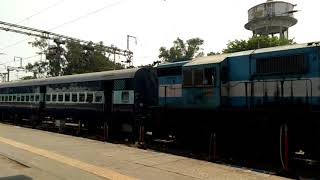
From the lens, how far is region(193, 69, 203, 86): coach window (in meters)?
14.7

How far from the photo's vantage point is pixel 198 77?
14.9 meters

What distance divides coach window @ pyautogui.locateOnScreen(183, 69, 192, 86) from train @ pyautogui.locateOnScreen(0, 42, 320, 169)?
0.04 m

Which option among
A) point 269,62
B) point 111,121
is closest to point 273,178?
point 269,62

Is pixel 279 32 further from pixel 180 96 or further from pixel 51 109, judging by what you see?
pixel 180 96

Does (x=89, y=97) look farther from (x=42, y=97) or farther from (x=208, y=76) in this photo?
(x=208, y=76)

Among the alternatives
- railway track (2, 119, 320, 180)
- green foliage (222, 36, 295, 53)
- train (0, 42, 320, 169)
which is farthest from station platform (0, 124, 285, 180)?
green foliage (222, 36, 295, 53)

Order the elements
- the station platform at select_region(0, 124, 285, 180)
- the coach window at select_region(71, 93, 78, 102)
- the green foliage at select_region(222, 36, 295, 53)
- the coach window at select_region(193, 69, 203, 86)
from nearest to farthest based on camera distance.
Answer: the station platform at select_region(0, 124, 285, 180) < the coach window at select_region(193, 69, 203, 86) < the coach window at select_region(71, 93, 78, 102) < the green foliage at select_region(222, 36, 295, 53)

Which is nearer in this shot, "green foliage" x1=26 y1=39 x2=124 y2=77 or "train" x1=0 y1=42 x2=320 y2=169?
"train" x1=0 y1=42 x2=320 y2=169

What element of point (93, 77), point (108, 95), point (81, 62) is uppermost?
point (81, 62)

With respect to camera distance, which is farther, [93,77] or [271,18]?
[271,18]

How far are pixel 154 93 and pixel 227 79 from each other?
5.72 metres

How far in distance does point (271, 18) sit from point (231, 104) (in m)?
35.9

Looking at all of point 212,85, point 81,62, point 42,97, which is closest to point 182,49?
point 81,62

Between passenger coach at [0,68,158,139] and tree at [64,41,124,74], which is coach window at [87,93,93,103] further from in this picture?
tree at [64,41,124,74]
